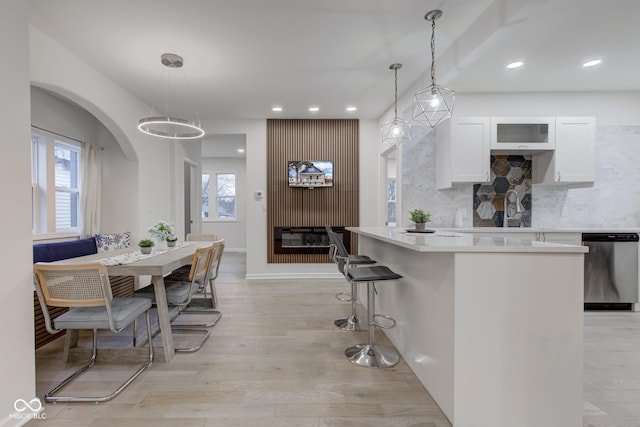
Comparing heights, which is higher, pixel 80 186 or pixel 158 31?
pixel 158 31

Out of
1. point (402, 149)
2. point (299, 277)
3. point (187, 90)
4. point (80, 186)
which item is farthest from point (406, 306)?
point (80, 186)

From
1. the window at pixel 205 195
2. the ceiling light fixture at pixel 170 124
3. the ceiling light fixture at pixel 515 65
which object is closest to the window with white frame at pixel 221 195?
the window at pixel 205 195

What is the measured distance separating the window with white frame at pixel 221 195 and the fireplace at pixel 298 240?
3.59 meters

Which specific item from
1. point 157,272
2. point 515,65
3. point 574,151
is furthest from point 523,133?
point 157,272

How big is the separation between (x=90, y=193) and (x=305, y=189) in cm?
310

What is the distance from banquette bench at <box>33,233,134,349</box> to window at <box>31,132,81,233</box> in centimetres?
47

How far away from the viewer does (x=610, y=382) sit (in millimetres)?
1992

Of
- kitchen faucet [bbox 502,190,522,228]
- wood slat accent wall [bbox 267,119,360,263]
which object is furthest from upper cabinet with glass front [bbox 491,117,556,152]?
wood slat accent wall [bbox 267,119,360,263]

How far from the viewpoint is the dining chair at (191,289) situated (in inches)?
95.7

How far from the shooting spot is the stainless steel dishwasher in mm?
3256

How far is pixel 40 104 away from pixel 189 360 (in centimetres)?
358

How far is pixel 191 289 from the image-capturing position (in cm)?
255

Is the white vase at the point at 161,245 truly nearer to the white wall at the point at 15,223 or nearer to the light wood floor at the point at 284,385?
the light wood floor at the point at 284,385

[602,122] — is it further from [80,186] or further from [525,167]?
[80,186]
